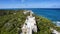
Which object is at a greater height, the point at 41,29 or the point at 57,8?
the point at 57,8

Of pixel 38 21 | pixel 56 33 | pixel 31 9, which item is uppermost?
pixel 31 9

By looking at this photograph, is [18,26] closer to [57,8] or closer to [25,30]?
[25,30]

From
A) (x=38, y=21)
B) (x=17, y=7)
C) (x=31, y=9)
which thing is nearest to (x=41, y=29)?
(x=38, y=21)

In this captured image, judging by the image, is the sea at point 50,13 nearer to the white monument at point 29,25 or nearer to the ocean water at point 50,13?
the ocean water at point 50,13

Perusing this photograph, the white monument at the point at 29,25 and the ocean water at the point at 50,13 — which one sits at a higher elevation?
the ocean water at the point at 50,13

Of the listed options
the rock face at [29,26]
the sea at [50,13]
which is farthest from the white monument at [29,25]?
the sea at [50,13]

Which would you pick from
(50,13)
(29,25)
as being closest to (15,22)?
(29,25)
